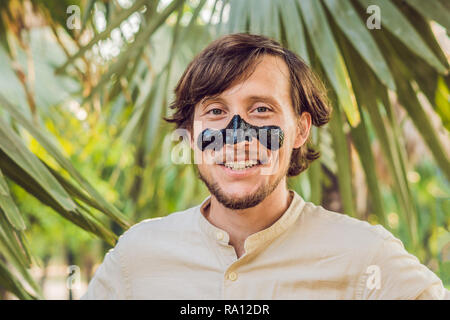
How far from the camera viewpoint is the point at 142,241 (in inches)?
42.1

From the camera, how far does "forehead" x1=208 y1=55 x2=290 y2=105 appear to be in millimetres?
1025

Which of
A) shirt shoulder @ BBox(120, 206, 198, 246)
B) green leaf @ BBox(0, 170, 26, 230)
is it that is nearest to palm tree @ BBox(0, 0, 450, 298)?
green leaf @ BBox(0, 170, 26, 230)

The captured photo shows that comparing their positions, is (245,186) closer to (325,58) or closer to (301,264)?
(301,264)

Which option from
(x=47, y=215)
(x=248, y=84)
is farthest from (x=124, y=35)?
(x=47, y=215)

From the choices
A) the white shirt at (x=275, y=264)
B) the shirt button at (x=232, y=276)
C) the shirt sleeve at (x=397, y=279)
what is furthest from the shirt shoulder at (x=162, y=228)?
the shirt sleeve at (x=397, y=279)

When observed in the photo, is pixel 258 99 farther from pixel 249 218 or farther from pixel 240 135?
pixel 249 218

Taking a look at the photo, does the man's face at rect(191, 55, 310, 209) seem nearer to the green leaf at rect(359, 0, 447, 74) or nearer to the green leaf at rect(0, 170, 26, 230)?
the green leaf at rect(0, 170, 26, 230)

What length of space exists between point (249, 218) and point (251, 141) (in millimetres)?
133

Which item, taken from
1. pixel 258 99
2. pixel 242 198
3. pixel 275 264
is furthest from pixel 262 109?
pixel 275 264

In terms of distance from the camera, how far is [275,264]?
0.97m

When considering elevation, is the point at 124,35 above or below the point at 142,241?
above

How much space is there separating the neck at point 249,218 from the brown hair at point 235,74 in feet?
0.61

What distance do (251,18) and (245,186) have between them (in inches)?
31.6

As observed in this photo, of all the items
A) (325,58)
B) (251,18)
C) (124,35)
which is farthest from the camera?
(124,35)
